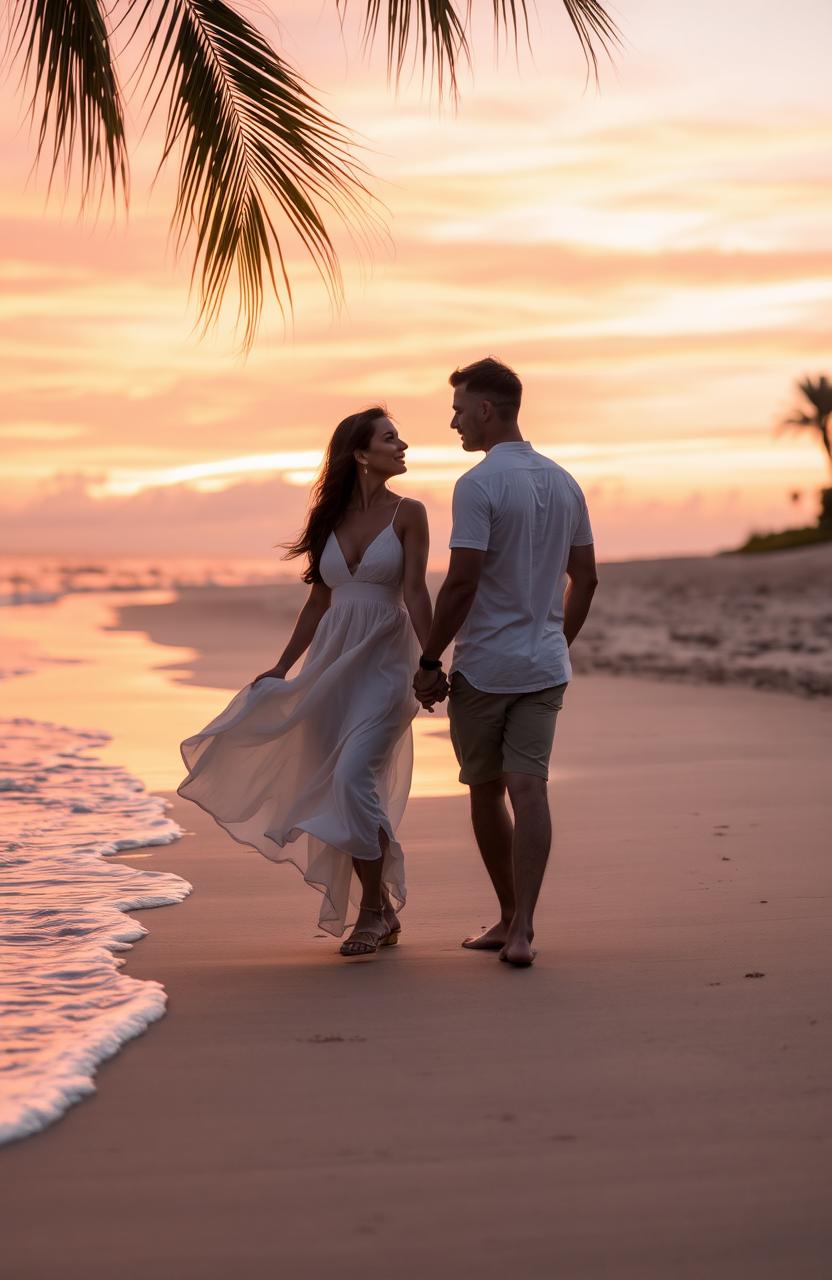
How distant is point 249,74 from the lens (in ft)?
19.1

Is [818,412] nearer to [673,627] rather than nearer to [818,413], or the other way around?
[818,413]

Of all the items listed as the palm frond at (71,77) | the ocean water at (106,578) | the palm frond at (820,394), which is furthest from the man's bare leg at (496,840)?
the palm frond at (820,394)

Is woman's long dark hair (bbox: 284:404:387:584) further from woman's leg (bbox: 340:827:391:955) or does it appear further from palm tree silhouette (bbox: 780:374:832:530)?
palm tree silhouette (bbox: 780:374:832:530)

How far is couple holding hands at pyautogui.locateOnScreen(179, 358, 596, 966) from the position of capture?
16.7 ft

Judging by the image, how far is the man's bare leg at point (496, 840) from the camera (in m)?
5.31

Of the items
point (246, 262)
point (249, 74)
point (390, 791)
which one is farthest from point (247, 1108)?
point (249, 74)

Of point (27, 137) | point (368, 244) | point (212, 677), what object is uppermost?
point (27, 137)

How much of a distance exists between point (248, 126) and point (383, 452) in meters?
1.50

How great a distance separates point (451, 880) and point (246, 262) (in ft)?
Result: 9.16

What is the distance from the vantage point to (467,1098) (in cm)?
367

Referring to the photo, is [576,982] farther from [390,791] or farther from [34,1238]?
[34,1238]

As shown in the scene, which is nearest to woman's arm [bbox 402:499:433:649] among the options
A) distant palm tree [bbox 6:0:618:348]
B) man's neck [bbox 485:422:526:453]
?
man's neck [bbox 485:422:526:453]

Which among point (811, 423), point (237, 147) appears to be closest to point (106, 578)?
point (811, 423)

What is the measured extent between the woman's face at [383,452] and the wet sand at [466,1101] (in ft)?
5.75
